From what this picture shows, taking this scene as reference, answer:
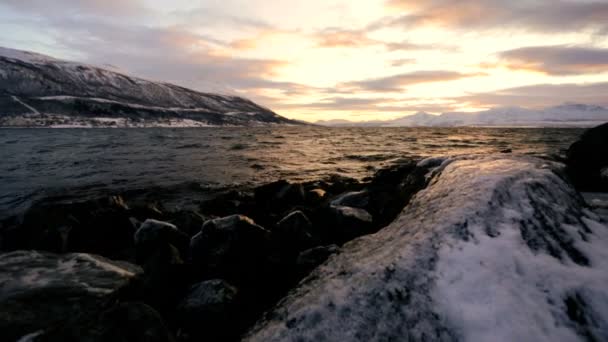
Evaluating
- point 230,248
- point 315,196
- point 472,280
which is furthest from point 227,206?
point 472,280

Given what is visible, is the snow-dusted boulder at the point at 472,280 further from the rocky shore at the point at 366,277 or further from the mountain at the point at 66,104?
the mountain at the point at 66,104

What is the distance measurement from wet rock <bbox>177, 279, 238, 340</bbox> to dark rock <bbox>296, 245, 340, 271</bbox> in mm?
1021

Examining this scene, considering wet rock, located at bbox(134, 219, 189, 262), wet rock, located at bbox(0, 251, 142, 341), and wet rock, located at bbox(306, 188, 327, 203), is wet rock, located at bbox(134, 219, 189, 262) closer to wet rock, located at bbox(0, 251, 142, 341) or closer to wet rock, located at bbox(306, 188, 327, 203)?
wet rock, located at bbox(0, 251, 142, 341)

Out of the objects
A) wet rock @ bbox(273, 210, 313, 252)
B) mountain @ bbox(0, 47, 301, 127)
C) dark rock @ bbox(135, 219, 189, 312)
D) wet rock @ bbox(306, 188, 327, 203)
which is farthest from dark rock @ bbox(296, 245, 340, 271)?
mountain @ bbox(0, 47, 301, 127)

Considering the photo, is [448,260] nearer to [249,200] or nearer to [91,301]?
[91,301]

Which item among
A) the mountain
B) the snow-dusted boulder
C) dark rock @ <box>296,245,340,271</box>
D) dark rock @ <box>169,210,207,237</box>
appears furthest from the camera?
the mountain

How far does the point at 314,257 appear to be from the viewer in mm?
4699

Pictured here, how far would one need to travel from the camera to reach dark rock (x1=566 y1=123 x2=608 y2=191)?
8875 mm

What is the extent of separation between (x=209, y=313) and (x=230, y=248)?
52.3 inches

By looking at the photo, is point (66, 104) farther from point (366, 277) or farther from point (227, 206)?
point (366, 277)

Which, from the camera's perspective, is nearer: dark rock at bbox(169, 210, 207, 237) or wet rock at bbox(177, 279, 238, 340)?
wet rock at bbox(177, 279, 238, 340)

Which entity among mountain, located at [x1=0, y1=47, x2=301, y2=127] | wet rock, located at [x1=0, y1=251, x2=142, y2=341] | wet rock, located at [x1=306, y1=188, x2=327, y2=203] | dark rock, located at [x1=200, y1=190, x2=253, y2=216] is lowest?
dark rock, located at [x1=200, y1=190, x2=253, y2=216]

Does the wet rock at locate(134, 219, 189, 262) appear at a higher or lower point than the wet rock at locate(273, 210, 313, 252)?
lower

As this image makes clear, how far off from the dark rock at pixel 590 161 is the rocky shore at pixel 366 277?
4.62 m
